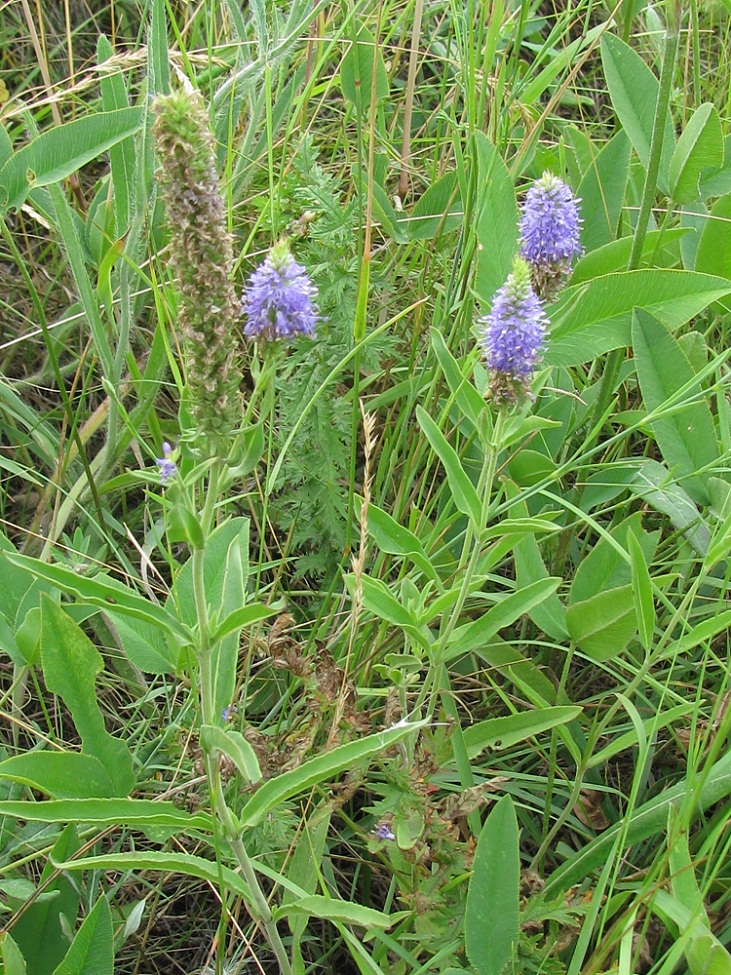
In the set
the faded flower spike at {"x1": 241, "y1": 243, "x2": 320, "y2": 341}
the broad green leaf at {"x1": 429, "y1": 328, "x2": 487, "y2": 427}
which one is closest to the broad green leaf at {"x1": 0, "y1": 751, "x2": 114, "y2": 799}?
the faded flower spike at {"x1": 241, "y1": 243, "x2": 320, "y2": 341}

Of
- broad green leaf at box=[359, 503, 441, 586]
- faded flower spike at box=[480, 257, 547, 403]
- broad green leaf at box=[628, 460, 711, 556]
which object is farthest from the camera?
broad green leaf at box=[628, 460, 711, 556]

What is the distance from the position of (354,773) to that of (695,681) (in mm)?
741

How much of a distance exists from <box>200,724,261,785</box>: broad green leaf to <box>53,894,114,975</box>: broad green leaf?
312 millimetres

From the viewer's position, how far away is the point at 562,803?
70.9 inches

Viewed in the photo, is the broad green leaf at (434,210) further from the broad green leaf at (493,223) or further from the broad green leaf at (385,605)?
the broad green leaf at (385,605)

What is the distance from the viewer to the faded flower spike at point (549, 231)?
59.7 inches

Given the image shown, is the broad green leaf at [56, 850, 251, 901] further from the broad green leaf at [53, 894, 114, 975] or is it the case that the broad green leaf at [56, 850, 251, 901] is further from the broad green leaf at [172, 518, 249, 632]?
the broad green leaf at [172, 518, 249, 632]

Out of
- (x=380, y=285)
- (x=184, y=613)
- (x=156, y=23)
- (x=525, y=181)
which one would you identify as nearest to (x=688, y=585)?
(x=380, y=285)

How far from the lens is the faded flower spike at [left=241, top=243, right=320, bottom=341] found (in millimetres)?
1231

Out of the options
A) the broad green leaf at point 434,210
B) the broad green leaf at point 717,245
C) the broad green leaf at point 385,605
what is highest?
the broad green leaf at point 434,210

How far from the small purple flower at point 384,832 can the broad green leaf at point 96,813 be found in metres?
0.27

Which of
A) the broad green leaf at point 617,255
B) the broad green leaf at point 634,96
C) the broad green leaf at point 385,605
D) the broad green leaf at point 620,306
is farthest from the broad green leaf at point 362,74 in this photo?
the broad green leaf at point 385,605

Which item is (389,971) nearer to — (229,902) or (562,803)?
(229,902)

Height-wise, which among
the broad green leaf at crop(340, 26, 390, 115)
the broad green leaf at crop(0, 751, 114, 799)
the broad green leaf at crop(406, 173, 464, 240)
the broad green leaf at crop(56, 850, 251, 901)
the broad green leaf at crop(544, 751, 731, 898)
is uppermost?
the broad green leaf at crop(340, 26, 390, 115)
